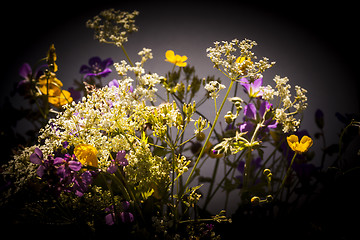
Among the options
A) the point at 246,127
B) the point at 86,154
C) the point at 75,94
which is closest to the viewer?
the point at 86,154

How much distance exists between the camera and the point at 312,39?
781mm

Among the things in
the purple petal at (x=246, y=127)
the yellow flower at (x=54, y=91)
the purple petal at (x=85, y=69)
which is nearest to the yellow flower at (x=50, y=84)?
the yellow flower at (x=54, y=91)

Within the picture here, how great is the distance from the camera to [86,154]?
0.38 meters

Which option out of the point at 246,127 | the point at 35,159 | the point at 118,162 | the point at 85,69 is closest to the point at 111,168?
the point at 118,162

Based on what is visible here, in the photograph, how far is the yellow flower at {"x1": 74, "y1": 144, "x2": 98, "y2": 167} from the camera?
0.38 metres

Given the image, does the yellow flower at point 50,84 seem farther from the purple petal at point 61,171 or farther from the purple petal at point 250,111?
the purple petal at point 250,111

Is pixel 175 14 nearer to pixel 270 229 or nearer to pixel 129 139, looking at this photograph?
pixel 129 139

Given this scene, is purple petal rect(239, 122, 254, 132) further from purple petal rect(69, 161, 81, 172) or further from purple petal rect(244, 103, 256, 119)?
purple petal rect(69, 161, 81, 172)

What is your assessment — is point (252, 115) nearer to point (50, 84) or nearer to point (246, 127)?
point (246, 127)

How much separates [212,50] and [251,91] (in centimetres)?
16

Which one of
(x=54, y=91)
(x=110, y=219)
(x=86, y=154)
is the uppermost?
(x=54, y=91)

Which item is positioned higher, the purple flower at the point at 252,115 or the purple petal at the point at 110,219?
the purple flower at the point at 252,115

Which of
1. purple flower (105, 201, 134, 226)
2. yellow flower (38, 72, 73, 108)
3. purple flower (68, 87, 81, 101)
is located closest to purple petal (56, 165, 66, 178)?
purple flower (105, 201, 134, 226)

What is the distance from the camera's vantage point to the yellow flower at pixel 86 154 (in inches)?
15.0
